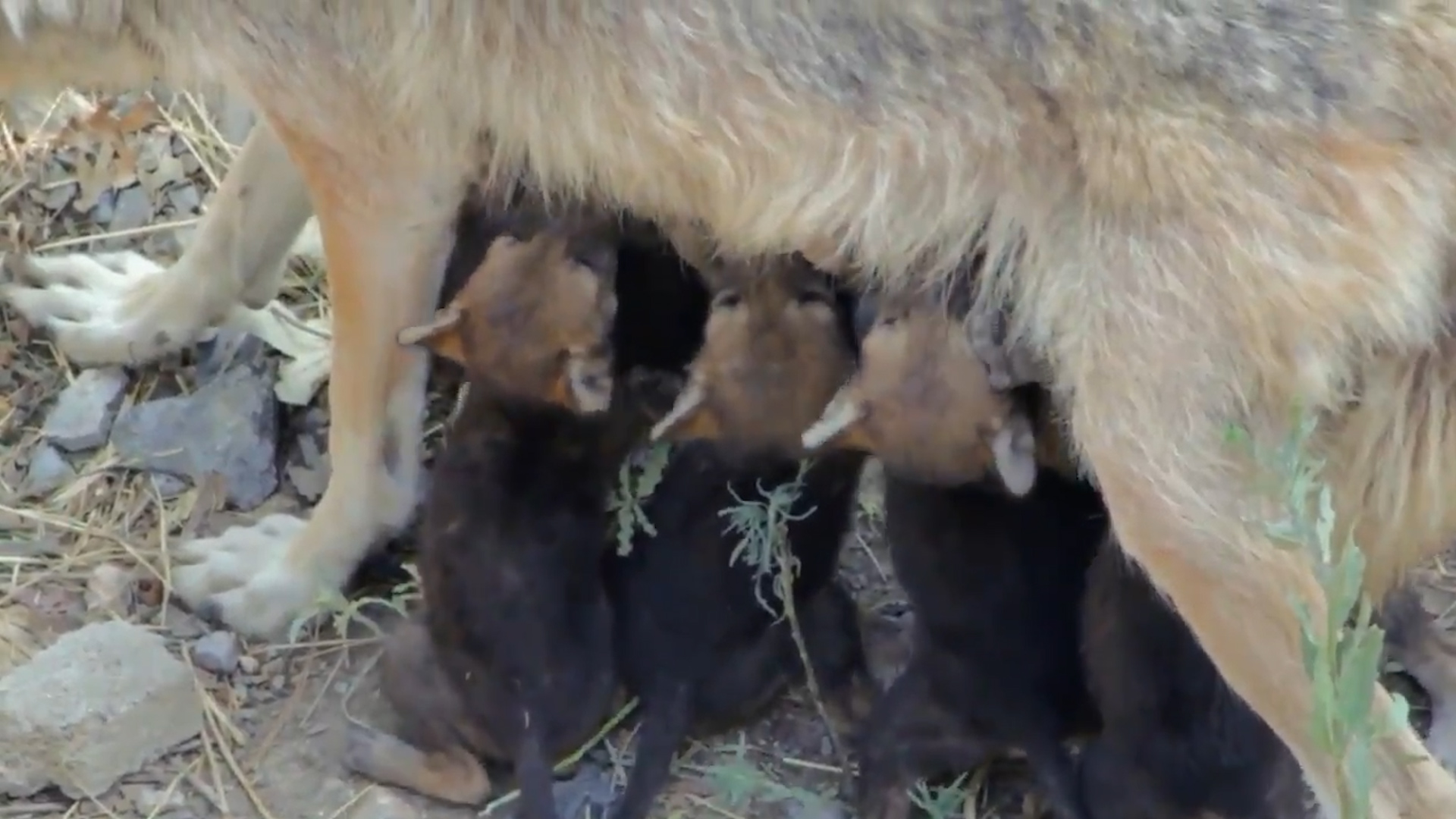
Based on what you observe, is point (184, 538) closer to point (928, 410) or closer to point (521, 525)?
point (521, 525)

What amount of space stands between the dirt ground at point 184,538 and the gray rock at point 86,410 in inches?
0.6

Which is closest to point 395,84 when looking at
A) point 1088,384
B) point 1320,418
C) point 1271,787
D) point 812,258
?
point 812,258

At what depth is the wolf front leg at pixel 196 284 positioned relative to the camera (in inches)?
120

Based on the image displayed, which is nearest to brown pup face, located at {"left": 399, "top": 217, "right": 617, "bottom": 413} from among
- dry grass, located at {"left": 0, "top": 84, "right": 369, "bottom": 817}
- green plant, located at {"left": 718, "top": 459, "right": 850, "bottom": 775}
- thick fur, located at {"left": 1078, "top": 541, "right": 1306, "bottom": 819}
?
green plant, located at {"left": 718, "top": 459, "right": 850, "bottom": 775}

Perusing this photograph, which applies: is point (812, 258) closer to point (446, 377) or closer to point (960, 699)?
point (960, 699)

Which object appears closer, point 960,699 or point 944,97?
point 944,97

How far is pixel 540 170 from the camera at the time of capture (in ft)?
8.04

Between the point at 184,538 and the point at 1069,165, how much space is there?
64.7 inches

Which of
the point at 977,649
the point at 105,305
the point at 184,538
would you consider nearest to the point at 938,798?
the point at 977,649

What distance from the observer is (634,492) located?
102 inches

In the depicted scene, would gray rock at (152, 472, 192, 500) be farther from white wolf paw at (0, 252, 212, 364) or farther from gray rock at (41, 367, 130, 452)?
white wolf paw at (0, 252, 212, 364)

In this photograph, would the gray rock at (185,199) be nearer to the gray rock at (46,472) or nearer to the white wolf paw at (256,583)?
the gray rock at (46,472)

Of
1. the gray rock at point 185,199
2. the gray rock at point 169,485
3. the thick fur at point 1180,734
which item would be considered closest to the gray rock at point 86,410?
the gray rock at point 169,485

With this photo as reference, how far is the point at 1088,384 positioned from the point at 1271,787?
0.64m
